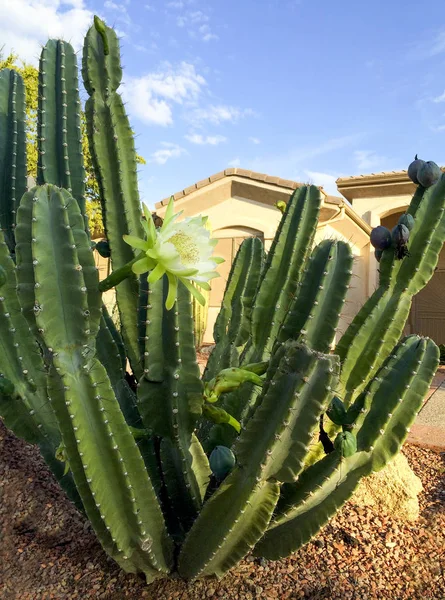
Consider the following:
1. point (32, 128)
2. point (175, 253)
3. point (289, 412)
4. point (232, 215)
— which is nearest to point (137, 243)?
point (175, 253)

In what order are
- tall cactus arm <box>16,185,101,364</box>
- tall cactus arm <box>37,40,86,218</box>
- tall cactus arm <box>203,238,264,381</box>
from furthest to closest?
tall cactus arm <box>203,238,264,381</box> < tall cactus arm <box>37,40,86,218</box> < tall cactus arm <box>16,185,101,364</box>

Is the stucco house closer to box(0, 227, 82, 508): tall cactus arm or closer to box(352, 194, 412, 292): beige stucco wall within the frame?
box(352, 194, 412, 292): beige stucco wall

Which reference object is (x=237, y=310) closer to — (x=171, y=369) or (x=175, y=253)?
(x=171, y=369)

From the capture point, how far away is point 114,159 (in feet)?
7.65

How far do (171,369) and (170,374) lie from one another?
0.06ft

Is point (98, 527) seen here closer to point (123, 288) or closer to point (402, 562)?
point (123, 288)

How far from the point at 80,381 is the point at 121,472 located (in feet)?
1.17

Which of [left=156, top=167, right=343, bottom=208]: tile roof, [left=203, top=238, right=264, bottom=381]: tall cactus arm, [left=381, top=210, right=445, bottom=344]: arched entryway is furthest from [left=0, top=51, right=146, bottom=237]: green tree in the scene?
[left=203, top=238, right=264, bottom=381]: tall cactus arm

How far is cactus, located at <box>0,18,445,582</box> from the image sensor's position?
65.0 inches

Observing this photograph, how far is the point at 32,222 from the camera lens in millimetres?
1602

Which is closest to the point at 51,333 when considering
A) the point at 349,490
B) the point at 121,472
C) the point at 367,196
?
the point at 121,472

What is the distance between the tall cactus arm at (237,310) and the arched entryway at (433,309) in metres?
9.66

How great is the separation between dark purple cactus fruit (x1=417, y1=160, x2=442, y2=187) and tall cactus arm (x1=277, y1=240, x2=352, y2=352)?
807 mm

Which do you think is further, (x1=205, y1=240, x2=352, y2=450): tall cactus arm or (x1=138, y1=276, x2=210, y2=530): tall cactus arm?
(x1=205, y1=240, x2=352, y2=450): tall cactus arm
